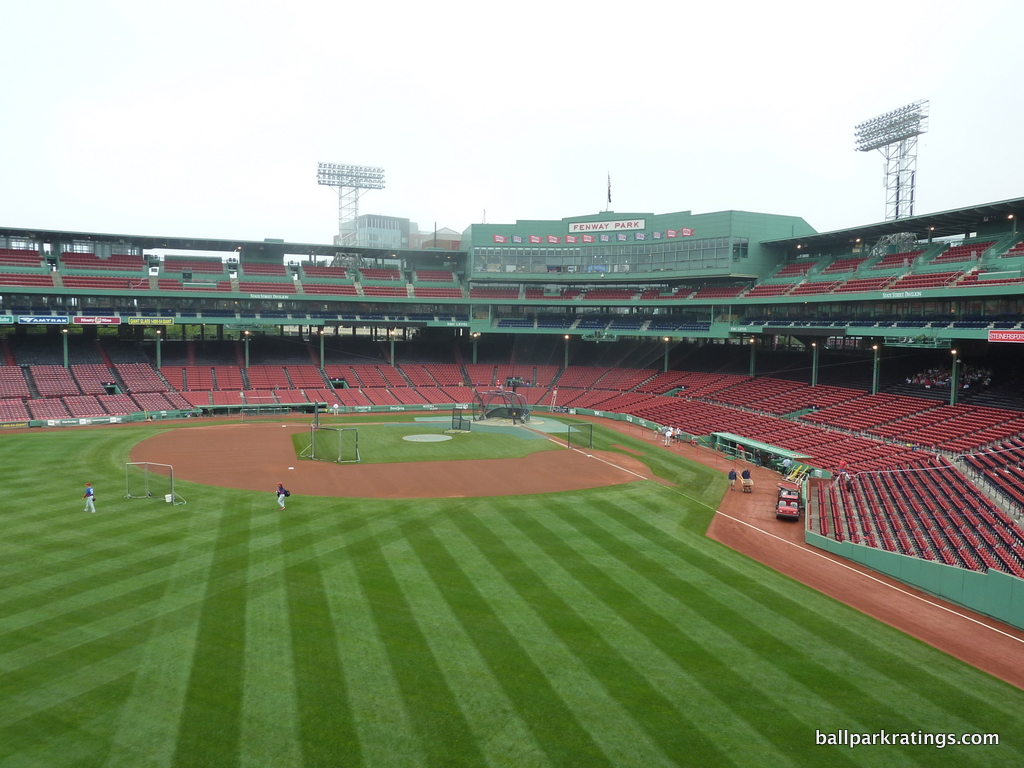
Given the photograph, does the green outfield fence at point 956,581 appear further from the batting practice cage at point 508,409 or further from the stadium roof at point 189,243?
the stadium roof at point 189,243

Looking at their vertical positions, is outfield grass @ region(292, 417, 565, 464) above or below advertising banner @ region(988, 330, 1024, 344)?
below

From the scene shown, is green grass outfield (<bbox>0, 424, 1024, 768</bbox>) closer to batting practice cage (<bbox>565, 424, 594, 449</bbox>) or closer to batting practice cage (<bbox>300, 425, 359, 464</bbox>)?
batting practice cage (<bbox>300, 425, 359, 464</bbox>)

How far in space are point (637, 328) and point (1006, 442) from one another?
39.7 meters

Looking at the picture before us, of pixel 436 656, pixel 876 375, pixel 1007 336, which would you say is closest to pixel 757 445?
pixel 876 375

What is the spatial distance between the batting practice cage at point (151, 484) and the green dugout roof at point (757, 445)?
106ft

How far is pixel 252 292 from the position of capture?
68312mm

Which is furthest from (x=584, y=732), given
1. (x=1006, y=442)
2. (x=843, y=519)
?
(x=1006, y=442)

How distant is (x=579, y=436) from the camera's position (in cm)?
4788

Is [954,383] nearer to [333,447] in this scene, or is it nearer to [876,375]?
[876,375]

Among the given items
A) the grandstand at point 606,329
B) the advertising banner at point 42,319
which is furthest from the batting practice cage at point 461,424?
the advertising banner at point 42,319

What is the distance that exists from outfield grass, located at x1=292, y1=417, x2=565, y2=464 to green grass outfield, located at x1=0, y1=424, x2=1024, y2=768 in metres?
14.4

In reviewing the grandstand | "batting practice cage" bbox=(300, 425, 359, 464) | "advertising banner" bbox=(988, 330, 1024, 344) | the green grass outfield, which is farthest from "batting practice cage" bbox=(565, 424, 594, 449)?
"advertising banner" bbox=(988, 330, 1024, 344)

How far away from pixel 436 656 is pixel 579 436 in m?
33.4

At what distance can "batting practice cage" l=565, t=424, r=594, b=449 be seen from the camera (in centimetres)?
4453
